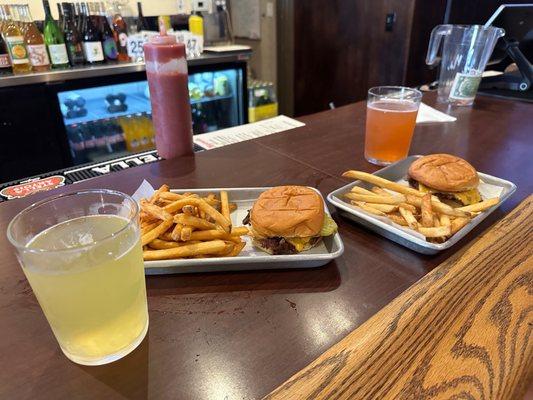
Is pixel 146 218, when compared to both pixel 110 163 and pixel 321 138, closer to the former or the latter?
pixel 110 163

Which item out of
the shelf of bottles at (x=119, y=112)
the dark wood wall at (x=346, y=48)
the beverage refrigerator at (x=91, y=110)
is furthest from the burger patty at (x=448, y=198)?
the dark wood wall at (x=346, y=48)

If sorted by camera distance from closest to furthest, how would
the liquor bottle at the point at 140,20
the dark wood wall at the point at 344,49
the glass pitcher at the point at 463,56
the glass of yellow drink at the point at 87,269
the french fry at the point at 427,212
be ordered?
the glass of yellow drink at the point at 87,269 → the french fry at the point at 427,212 → the glass pitcher at the point at 463,56 → the liquor bottle at the point at 140,20 → the dark wood wall at the point at 344,49

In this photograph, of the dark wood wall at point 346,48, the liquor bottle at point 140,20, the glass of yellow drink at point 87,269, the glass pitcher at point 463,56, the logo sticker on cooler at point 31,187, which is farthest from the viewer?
the dark wood wall at point 346,48

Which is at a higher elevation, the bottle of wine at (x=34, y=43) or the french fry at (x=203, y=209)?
the bottle of wine at (x=34, y=43)

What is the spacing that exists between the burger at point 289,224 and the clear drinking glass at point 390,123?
0.53 m

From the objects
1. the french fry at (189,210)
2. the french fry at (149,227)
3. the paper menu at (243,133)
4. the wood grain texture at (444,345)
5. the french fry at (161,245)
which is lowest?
the wood grain texture at (444,345)

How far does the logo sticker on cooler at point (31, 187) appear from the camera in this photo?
3.62 feet

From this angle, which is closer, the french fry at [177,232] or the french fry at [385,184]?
the french fry at [177,232]

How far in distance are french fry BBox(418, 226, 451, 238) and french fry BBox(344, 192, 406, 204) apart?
12cm

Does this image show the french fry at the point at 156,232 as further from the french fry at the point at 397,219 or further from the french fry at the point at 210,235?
the french fry at the point at 397,219

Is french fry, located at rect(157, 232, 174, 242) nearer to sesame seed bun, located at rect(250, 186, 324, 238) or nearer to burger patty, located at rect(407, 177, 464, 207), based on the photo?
sesame seed bun, located at rect(250, 186, 324, 238)

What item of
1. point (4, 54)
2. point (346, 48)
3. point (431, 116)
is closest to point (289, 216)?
point (431, 116)

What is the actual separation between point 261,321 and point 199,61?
2705mm

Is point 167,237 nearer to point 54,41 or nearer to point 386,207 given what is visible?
point 386,207
